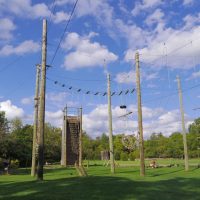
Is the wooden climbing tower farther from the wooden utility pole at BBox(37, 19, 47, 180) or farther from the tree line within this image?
the wooden utility pole at BBox(37, 19, 47, 180)

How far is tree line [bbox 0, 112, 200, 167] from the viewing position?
5549cm

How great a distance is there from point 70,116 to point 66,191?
48.5 m

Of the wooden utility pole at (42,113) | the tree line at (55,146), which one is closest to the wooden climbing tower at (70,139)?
the tree line at (55,146)

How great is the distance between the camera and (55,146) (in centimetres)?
8688

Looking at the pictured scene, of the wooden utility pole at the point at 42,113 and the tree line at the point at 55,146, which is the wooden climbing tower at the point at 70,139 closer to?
the tree line at the point at 55,146

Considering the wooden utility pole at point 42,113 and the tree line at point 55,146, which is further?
the tree line at point 55,146

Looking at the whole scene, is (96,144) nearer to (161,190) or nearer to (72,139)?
(72,139)

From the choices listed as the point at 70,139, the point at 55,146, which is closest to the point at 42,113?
the point at 70,139

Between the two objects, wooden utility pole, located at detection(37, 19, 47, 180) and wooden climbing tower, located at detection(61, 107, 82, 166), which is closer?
wooden utility pole, located at detection(37, 19, 47, 180)

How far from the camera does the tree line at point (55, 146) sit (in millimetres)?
55491

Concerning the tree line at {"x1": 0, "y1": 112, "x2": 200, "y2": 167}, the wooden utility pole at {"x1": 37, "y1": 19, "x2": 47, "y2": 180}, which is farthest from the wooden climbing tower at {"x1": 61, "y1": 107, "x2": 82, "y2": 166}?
the wooden utility pole at {"x1": 37, "y1": 19, "x2": 47, "y2": 180}

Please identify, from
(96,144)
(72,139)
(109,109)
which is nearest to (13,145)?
(72,139)

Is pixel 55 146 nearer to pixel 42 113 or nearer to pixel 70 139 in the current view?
pixel 70 139

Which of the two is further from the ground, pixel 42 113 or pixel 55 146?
pixel 55 146
